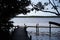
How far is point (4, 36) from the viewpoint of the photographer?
14.7 feet

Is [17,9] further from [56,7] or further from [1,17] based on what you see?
[56,7]

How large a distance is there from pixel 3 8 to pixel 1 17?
215 mm

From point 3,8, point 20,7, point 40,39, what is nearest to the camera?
point 3,8

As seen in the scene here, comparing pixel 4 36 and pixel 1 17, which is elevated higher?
pixel 1 17

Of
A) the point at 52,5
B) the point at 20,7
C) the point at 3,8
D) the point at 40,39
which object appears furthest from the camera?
the point at 40,39

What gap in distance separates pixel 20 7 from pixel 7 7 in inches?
14.1

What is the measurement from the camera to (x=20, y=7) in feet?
14.3

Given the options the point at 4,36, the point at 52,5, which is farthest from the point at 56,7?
the point at 4,36

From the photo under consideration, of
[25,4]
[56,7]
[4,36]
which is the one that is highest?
[25,4]

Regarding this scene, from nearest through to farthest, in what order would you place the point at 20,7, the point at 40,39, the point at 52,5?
the point at 20,7 → the point at 52,5 → the point at 40,39

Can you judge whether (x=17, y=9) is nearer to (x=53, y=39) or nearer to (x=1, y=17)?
(x=1, y=17)

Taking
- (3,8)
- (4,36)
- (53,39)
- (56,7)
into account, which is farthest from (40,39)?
(3,8)

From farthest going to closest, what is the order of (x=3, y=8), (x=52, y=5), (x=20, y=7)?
1. (x=52, y=5)
2. (x=20, y=7)
3. (x=3, y=8)

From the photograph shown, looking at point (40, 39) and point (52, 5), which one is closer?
point (52, 5)
